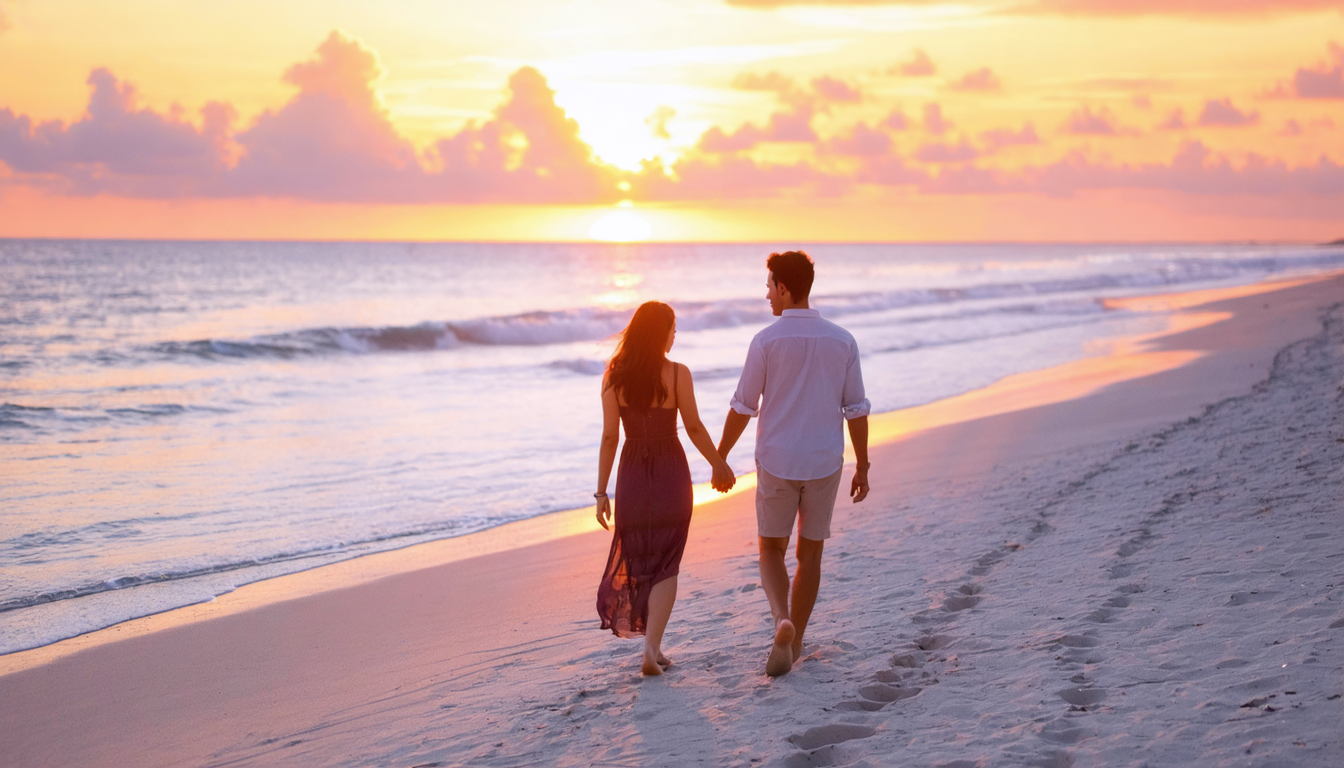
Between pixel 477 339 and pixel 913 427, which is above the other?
pixel 477 339

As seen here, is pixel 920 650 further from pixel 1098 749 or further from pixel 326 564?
pixel 326 564

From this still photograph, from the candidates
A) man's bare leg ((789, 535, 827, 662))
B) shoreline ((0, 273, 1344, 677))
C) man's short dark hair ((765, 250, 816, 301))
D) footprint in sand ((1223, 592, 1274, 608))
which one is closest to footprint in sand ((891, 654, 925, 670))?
man's bare leg ((789, 535, 827, 662))

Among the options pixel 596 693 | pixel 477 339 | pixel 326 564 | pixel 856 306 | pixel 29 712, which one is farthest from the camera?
pixel 856 306

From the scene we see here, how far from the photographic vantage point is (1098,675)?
3803 mm

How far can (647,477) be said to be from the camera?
440cm

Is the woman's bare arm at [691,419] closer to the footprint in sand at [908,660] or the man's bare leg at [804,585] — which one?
the man's bare leg at [804,585]

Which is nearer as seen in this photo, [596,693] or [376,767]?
[376,767]

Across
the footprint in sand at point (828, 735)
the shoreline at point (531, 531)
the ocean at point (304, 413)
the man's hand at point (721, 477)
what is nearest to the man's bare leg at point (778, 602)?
the man's hand at point (721, 477)

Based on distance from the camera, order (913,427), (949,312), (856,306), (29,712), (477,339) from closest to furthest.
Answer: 1. (29,712)
2. (913,427)
3. (477,339)
4. (949,312)
5. (856,306)

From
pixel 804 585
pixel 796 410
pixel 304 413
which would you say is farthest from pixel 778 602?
pixel 304 413

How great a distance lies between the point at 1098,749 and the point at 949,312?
37850 millimetres

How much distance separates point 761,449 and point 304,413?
12.5 m

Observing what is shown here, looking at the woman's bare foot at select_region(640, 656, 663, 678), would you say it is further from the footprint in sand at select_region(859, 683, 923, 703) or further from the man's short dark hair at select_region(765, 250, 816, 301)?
the man's short dark hair at select_region(765, 250, 816, 301)

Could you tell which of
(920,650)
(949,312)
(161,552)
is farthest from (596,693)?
(949,312)
